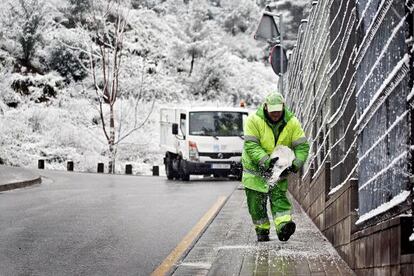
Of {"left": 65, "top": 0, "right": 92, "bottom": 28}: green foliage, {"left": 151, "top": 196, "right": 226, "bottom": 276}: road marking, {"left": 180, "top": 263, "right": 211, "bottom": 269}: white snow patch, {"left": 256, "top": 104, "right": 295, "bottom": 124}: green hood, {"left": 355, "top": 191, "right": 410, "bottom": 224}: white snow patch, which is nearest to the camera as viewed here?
{"left": 355, "top": 191, "right": 410, "bottom": 224}: white snow patch

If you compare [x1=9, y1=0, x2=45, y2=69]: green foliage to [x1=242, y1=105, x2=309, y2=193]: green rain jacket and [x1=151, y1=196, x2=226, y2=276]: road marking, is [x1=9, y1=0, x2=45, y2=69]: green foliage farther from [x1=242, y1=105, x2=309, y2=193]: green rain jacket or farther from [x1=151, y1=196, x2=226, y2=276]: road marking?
[x1=242, y1=105, x2=309, y2=193]: green rain jacket

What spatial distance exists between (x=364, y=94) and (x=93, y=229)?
15.9 ft

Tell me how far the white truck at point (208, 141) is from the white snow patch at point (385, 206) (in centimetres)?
1694

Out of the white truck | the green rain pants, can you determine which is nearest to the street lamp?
the white truck

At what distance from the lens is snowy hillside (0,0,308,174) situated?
4056 centimetres

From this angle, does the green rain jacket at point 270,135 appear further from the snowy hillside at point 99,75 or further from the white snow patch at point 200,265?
the snowy hillside at point 99,75

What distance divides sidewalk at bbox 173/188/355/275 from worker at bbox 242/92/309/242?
0.74ft

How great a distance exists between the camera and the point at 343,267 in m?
6.02

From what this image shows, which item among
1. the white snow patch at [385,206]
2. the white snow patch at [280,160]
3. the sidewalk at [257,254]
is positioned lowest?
the sidewalk at [257,254]

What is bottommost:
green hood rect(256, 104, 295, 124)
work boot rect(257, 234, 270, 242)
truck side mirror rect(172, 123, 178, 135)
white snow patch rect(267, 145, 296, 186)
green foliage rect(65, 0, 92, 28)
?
work boot rect(257, 234, 270, 242)

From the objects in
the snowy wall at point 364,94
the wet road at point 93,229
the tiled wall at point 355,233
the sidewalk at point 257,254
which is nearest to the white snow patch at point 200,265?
the sidewalk at point 257,254

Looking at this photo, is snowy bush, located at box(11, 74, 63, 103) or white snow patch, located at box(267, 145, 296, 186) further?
snowy bush, located at box(11, 74, 63, 103)

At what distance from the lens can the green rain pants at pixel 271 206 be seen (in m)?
7.87

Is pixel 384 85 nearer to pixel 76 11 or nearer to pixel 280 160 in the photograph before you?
pixel 280 160
